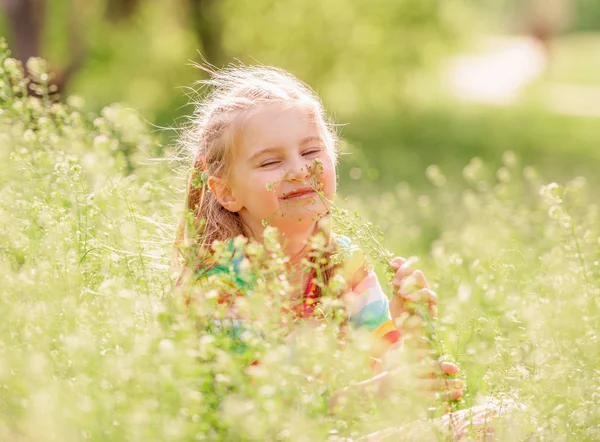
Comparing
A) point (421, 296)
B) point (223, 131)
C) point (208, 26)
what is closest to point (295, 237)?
point (223, 131)

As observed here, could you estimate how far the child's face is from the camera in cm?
308

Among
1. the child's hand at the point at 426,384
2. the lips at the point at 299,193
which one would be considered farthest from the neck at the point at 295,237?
the child's hand at the point at 426,384

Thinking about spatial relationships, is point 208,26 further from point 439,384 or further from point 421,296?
point 439,384

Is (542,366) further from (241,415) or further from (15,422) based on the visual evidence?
(15,422)

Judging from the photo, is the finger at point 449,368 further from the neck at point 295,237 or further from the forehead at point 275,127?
the forehead at point 275,127

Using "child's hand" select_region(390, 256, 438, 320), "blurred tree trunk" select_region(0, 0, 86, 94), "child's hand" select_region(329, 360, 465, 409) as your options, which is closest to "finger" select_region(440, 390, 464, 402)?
"child's hand" select_region(329, 360, 465, 409)

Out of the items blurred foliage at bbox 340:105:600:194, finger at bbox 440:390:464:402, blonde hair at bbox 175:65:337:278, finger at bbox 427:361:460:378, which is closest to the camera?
finger at bbox 427:361:460:378

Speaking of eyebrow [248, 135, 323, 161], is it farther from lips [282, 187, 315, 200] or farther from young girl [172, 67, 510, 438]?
lips [282, 187, 315, 200]

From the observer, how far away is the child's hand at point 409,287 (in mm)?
2578

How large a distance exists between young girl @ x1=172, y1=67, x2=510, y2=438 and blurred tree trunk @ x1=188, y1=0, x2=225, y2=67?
12534 mm

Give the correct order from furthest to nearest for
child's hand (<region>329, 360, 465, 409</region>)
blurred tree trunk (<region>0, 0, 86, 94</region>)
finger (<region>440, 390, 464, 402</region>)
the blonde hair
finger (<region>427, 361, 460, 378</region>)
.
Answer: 1. blurred tree trunk (<region>0, 0, 86, 94</region>)
2. the blonde hair
3. finger (<region>440, 390, 464, 402</region>)
4. finger (<region>427, 361, 460, 378</region>)
5. child's hand (<region>329, 360, 465, 409</region>)

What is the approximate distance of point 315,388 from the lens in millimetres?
2178

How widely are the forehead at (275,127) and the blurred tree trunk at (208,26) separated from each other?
1264 centimetres

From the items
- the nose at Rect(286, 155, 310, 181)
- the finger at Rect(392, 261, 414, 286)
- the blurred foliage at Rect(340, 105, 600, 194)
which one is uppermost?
the blurred foliage at Rect(340, 105, 600, 194)
